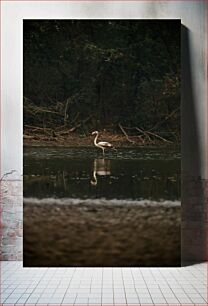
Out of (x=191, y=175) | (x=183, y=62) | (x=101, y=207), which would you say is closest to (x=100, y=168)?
(x=101, y=207)

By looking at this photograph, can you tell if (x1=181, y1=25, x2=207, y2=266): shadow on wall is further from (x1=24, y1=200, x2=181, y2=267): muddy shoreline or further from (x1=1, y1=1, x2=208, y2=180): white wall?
(x1=24, y1=200, x2=181, y2=267): muddy shoreline

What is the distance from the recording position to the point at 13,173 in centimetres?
472

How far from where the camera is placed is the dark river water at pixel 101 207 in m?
4.54

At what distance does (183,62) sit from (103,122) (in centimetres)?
94

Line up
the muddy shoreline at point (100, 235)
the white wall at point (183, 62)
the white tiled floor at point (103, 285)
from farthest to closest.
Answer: the white wall at point (183, 62)
the muddy shoreline at point (100, 235)
the white tiled floor at point (103, 285)

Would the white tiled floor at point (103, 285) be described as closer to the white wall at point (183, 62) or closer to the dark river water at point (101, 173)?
the dark river water at point (101, 173)

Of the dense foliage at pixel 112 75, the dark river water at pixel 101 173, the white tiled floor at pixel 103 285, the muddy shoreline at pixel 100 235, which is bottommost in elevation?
the white tiled floor at pixel 103 285

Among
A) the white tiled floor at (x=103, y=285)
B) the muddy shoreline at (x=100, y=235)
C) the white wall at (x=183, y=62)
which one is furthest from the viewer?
the white wall at (x=183, y=62)

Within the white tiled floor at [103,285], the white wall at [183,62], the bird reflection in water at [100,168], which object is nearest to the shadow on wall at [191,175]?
the white wall at [183,62]

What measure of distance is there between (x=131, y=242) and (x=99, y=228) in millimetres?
316

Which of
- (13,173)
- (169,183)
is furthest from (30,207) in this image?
(169,183)

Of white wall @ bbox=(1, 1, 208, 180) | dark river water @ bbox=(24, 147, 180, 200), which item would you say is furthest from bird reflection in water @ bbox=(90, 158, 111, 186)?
white wall @ bbox=(1, 1, 208, 180)

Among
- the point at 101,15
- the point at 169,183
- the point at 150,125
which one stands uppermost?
the point at 101,15

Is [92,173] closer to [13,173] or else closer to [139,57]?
[13,173]
